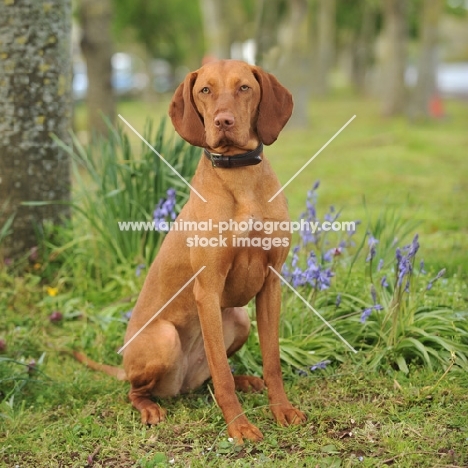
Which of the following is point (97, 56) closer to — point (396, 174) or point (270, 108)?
point (396, 174)

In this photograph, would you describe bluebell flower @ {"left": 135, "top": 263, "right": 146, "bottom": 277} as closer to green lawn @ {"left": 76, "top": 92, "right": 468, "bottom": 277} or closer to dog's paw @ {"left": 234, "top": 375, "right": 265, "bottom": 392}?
dog's paw @ {"left": 234, "top": 375, "right": 265, "bottom": 392}

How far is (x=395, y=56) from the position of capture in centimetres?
1895

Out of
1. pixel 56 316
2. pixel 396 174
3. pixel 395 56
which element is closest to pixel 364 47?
pixel 395 56

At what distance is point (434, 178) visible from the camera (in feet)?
33.0

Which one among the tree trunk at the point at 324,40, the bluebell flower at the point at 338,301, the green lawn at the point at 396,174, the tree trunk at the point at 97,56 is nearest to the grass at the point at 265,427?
the bluebell flower at the point at 338,301

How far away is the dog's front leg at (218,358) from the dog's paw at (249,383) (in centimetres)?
51

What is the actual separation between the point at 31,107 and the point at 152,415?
107 inches

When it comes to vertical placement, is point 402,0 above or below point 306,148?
above

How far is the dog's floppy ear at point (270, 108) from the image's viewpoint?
325 centimetres

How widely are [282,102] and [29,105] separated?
2.63 m

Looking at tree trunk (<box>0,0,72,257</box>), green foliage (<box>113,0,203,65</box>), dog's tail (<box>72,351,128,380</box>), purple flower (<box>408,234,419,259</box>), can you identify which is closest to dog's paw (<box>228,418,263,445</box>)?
dog's tail (<box>72,351,128,380</box>)

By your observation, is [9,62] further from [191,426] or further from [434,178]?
[434,178]

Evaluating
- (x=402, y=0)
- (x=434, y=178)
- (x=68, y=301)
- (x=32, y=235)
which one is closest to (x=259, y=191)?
(x=68, y=301)

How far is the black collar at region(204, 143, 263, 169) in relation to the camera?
10.7ft
